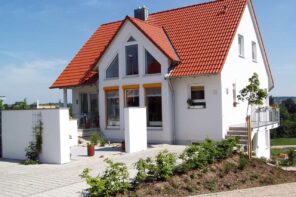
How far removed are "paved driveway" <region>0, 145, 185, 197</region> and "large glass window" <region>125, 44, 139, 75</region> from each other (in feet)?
19.1

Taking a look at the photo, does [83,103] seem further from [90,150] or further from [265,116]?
[265,116]

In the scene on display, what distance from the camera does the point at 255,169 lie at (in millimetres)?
12703

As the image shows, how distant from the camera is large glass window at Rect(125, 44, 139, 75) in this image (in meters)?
23.5

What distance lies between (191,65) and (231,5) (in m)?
5.46

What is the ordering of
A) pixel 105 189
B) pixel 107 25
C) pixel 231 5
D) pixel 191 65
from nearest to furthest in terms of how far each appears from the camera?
pixel 105 189 < pixel 191 65 < pixel 231 5 < pixel 107 25

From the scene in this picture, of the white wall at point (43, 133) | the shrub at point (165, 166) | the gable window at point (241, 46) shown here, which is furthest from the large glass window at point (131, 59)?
the shrub at point (165, 166)

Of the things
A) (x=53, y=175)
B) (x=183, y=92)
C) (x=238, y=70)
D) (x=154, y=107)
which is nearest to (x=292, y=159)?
(x=238, y=70)

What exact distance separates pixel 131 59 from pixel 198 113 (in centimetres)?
526

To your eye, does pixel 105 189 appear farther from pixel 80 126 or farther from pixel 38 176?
pixel 80 126

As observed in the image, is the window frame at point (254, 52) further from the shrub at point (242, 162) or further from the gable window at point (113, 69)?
the shrub at point (242, 162)

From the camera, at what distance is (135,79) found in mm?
23281

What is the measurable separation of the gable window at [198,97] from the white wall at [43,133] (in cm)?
756

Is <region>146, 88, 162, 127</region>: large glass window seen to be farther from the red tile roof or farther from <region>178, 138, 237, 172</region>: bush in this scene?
<region>178, 138, 237, 172</region>: bush

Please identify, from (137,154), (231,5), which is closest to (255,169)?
(137,154)
